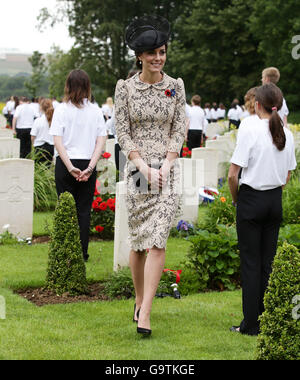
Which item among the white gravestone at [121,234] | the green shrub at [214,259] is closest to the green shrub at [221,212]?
the green shrub at [214,259]

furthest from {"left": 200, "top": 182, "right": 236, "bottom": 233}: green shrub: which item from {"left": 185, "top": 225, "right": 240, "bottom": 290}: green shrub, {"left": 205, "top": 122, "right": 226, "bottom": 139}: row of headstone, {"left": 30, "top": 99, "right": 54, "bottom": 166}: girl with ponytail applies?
{"left": 205, "top": 122, "right": 226, "bottom": 139}: row of headstone

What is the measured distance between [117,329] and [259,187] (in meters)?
1.59

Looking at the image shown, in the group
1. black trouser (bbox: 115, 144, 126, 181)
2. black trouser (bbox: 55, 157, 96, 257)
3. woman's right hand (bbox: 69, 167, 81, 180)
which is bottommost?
black trouser (bbox: 55, 157, 96, 257)

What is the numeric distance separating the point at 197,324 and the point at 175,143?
5.01 feet

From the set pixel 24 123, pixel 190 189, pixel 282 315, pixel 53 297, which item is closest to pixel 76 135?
pixel 53 297

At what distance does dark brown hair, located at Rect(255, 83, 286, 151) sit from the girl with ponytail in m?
7.62

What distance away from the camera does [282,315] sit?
4336 millimetres

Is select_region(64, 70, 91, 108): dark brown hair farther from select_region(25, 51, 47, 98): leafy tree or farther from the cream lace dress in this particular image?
select_region(25, 51, 47, 98): leafy tree

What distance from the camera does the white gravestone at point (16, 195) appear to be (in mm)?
9352

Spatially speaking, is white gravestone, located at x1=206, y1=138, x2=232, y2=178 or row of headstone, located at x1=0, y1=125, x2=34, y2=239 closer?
row of headstone, located at x1=0, y1=125, x2=34, y2=239

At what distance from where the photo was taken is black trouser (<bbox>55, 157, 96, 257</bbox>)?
7.58 m
